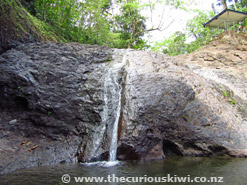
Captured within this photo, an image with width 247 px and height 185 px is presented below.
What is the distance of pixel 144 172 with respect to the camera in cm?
367

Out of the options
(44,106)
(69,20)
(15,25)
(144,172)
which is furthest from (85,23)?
(144,172)

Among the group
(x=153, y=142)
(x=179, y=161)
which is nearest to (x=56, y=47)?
(x=153, y=142)

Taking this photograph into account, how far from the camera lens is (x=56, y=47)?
7500mm

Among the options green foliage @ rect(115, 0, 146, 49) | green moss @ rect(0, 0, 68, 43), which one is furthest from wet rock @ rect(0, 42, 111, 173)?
green foliage @ rect(115, 0, 146, 49)

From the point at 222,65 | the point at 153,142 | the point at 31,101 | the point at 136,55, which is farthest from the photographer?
the point at 222,65

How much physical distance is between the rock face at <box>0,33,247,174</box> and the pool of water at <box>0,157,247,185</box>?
0.51 m

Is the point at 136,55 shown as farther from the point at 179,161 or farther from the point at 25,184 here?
the point at 25,184

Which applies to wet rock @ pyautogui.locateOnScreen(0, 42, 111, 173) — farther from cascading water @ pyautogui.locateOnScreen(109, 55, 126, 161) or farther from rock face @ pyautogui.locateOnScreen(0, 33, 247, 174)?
cascading water @ pyautogui.locateOnScreen(109, 55, 126, 161)

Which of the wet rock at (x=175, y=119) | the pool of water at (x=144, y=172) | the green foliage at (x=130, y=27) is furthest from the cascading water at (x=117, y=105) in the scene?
the green foliage at (x=130, y=27)

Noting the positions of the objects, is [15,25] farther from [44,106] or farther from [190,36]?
[190,36]

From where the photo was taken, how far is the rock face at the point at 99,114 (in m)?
4.88

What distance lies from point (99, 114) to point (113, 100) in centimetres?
66

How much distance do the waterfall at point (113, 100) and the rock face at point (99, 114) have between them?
32mm

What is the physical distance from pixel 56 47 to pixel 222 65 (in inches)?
361
